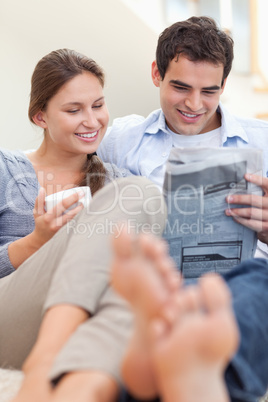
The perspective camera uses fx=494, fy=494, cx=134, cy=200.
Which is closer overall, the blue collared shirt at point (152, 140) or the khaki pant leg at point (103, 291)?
the khaki pant leg at point (103, 291)

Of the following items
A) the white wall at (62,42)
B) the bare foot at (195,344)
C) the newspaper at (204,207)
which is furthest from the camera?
the white wall at (62,42)

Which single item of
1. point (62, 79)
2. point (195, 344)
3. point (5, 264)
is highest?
point (62, 79)

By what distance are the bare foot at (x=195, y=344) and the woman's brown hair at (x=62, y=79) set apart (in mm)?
943

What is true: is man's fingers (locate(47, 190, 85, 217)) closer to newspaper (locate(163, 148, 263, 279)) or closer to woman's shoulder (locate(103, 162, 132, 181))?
newspaper (locate(163, 148, 263, 279))

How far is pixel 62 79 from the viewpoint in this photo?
4.43 feet

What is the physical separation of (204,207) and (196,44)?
0.61 meters

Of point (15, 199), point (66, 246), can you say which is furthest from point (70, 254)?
point (15, 199)

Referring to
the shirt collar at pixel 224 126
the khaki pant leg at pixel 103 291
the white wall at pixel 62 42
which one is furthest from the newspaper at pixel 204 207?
the white wall at pixel 62 42

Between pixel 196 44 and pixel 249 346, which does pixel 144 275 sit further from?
pixel 196 44

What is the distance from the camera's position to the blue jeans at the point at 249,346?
58 cm

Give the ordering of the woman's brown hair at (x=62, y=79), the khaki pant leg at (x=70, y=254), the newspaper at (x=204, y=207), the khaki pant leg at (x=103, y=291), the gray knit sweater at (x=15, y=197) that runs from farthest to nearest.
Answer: the woman's brown hair at (x=62, y=79)
the gray knit sweater at (x=15, y=197)
the newspaper at (x=204, y=207)
the khaki pant leg at (x=70, y=254)
the khaki pant leg at (x=103, y=291)

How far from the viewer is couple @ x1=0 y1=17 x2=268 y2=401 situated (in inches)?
22.4

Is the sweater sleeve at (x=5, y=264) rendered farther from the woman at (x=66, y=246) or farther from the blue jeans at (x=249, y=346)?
the blue jeans at (x=249, y=346)

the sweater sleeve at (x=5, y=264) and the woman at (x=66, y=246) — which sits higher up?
the woman at (x=66, y=246)
